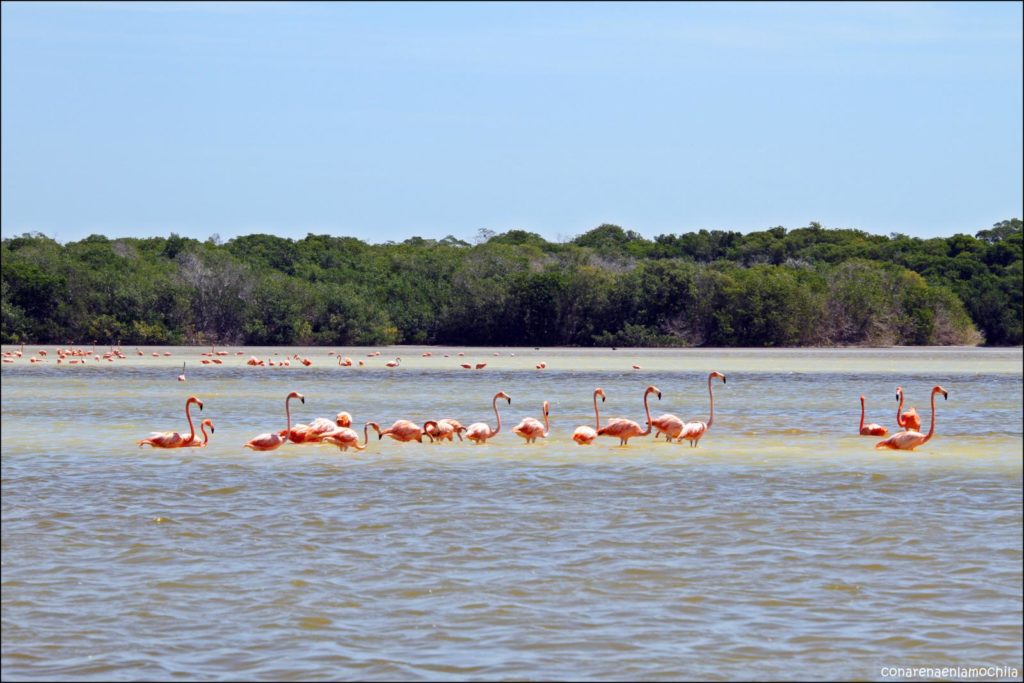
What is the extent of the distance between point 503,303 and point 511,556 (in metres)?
39.4

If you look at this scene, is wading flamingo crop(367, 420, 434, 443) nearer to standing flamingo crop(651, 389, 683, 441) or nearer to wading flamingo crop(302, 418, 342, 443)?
wading flamingo crop(302, 418, 342, 443)

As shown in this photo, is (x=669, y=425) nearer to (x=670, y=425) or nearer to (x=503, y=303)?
(x=670, y=425)

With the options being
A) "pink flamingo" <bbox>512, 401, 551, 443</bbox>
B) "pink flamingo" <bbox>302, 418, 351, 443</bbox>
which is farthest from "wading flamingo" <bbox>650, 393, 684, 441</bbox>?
"pink flamingo" <bbox>302, 418, 351, 443</bbox>

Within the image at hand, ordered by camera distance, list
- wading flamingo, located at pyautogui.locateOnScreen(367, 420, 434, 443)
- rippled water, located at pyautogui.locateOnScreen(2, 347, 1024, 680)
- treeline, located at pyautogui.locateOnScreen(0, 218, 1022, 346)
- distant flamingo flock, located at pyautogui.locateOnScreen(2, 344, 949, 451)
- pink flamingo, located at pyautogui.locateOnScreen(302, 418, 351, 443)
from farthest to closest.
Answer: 1. treeline, located at pyautogui.locateOnScreen(0, 218, 1022, 346)
2. wading flamingo, located at pyautogui.locateOnScreen(367, 420, 434, 443)
3. pink flamingo, located at pyautogui.locateOnScreen(302, 418, 351, 443)
4. distant flamingo flock, located at pyautogui.locateOnScreen(2, 344, 949, 451)
5. rippled water, located at pyautogui.locateOnScreen(2, 347, 1024, 680)

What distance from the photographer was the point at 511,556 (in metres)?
8.78

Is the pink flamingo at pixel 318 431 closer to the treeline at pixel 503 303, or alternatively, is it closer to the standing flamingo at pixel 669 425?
the standing flamingo at pixel 669 425

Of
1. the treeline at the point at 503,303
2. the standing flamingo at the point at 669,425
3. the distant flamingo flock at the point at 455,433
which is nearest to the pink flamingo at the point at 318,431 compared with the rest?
the distant flamingo flock at the point at 455,433

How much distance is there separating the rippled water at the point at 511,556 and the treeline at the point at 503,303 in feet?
90.8

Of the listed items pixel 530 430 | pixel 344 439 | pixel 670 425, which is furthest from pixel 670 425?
pixel 344 439

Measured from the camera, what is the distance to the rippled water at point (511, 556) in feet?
21.4

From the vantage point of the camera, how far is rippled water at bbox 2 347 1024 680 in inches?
257

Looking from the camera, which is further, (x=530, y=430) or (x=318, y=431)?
(x=530, y=430)

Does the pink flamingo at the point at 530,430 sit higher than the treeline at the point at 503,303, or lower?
lower

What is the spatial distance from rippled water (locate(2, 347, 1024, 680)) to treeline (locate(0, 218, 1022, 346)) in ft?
90.8
